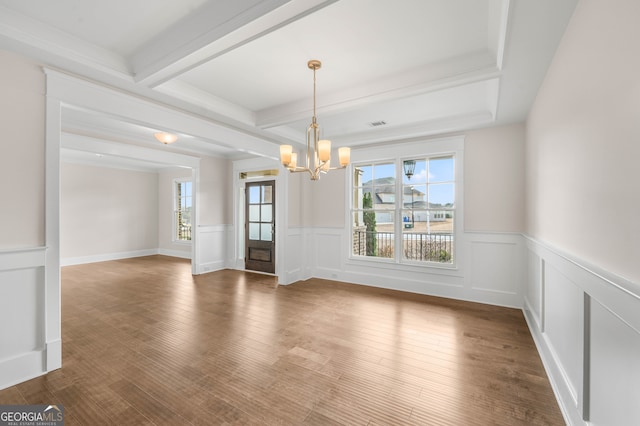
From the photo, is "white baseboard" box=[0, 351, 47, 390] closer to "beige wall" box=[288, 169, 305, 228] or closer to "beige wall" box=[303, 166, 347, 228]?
"beige wall" box=[288, 169, 305, 228]

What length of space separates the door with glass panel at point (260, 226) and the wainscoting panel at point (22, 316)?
400 cm

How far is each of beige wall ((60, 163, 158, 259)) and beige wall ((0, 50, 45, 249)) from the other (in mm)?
6038

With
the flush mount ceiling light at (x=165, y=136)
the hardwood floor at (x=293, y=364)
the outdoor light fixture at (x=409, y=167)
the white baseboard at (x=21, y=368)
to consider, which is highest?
the flush mount ceiling light at (x=165, y=136)

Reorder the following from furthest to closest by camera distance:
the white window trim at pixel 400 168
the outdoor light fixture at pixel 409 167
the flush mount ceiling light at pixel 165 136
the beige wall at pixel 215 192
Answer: the beige wall at pixel 215 192 → the outdoor light fixture at pixel 409 167 → the flush mount ceiling light at pixel 165 136 → the white window trim at pixel 400 168

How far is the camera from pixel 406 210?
4867 mm

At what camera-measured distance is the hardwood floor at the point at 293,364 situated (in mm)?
1934

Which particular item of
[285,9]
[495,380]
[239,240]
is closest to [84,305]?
[239,240]

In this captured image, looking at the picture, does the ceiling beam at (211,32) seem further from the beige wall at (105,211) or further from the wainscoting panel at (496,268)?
the beige wall at (105,211)

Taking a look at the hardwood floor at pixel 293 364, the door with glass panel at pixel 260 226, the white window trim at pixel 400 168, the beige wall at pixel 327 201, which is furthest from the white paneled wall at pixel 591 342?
the door with glass panel at pixel 260 226

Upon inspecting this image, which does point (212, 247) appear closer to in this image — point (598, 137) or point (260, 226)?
point (260, 226)

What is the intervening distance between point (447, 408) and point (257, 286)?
12.4 feet

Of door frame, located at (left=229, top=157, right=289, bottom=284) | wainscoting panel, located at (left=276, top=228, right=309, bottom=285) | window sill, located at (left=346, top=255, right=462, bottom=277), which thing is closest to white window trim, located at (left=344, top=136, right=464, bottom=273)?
window sill, located at (left=346, top=255, right=462, bottom=277)

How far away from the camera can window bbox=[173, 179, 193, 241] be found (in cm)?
835

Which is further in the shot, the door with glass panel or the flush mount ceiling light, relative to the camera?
the door with glass panel
